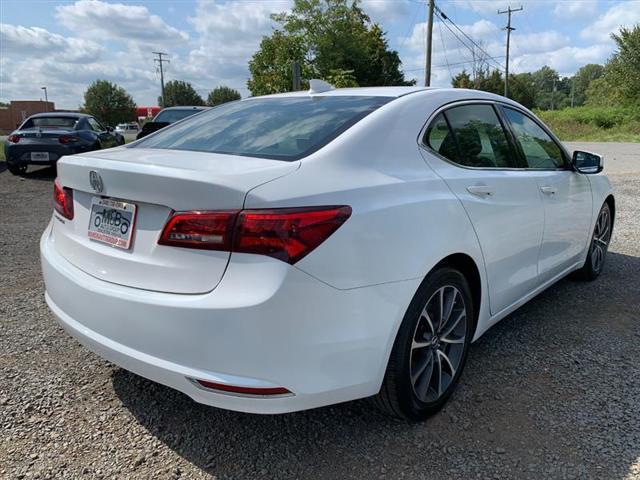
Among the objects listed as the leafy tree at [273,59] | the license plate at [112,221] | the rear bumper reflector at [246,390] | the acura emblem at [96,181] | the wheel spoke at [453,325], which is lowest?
the wheel spoke at [453,325]

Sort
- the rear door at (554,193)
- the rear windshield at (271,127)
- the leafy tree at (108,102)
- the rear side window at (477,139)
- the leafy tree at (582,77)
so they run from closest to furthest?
the rear windshield at (271,127) → the rear side window at (477,139) → the rear door at (554,193) → the leafy tree at (108,102) → the leafy tree at (582,77)

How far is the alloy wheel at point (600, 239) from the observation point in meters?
4.47

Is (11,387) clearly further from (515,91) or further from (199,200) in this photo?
(515,91)

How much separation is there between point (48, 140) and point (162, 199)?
1033 centimetres

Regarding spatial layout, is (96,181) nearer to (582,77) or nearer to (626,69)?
(626,69)

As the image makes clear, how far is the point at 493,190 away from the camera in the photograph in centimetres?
279

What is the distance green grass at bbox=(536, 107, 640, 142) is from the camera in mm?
34406

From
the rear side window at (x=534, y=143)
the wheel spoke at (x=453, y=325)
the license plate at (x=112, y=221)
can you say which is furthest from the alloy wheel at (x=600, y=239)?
the license plate at (x=112, y=221)

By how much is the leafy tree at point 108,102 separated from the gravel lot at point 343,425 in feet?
261

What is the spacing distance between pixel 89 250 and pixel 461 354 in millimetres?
1849

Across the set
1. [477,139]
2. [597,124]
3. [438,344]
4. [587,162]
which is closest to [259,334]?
[438,344]

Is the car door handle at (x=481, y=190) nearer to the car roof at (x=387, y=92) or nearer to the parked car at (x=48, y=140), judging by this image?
the car roof at (x=387, y=92)

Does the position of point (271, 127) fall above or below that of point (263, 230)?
above

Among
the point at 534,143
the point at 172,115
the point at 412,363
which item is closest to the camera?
the point at 412,363
